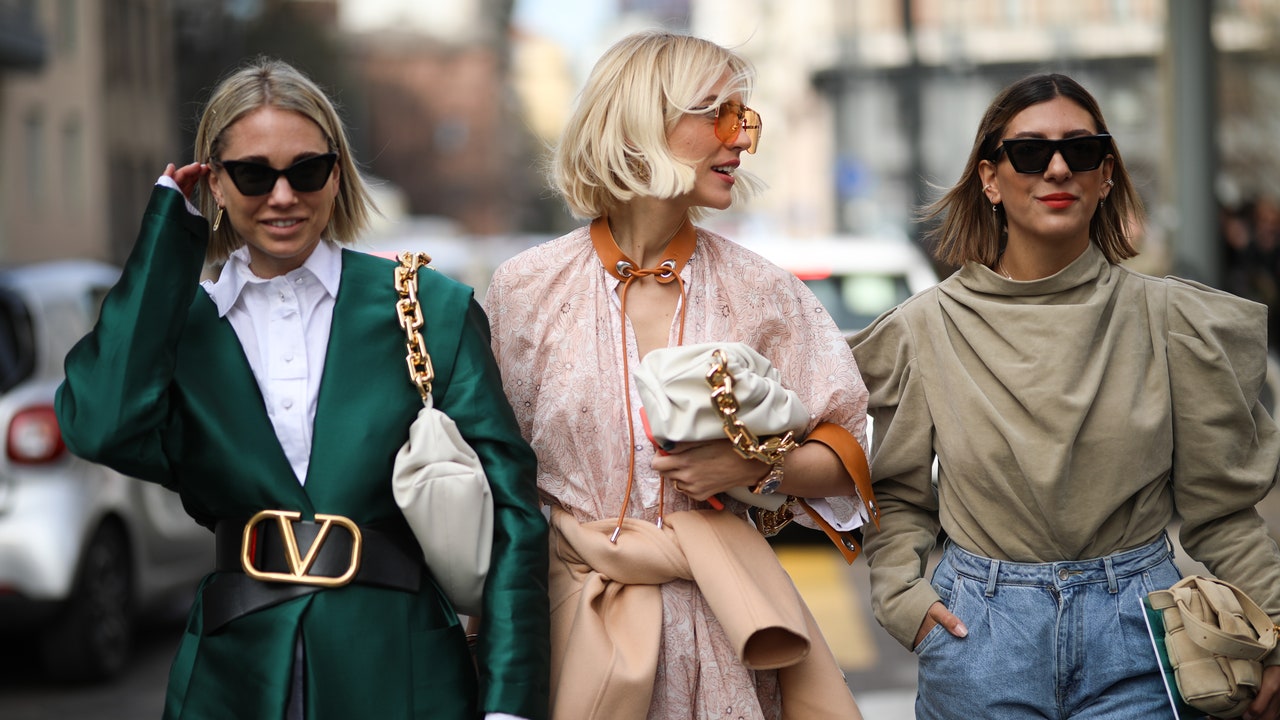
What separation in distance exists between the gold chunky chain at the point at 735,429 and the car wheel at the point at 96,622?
15.7ft

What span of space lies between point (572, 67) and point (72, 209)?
103 metres

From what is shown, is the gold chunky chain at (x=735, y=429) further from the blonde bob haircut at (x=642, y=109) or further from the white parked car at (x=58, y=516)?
the white parked car at (x=58, y=516)

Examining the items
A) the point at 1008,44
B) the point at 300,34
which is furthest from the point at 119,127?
the point at 1008,44

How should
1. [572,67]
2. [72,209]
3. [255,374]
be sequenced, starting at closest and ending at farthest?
[255,374] < [72,209] < [572,67]

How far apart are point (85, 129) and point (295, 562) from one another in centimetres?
3098

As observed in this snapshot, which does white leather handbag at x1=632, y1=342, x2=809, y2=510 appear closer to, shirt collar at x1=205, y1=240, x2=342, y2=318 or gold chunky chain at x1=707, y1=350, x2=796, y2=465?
gold chunky chain at x1=707, y1=350, x2=796, y2=465

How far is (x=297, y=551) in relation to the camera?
2.78 metres

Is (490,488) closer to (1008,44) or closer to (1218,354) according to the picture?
(1218,354)

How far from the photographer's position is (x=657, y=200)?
318 centimetres

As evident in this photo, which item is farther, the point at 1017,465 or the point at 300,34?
the point at 300,34

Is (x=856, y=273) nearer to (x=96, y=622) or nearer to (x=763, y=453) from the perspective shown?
(x=96, y=622)

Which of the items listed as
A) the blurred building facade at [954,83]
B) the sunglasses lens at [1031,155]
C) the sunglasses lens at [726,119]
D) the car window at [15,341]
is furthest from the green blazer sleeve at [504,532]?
the blurred building facade at [954,83]

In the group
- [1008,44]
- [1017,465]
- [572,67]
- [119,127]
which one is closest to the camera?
[1017,465]

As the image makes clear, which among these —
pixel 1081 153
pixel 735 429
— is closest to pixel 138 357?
pixel 735 429
